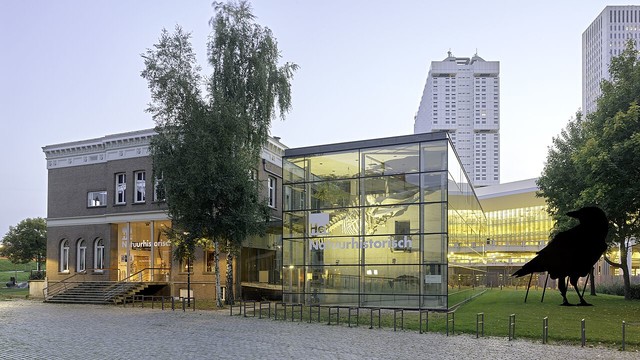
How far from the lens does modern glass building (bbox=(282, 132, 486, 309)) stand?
30141 millimetres

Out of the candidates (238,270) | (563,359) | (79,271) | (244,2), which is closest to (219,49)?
(244,2)

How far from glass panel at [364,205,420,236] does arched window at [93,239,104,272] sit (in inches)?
877

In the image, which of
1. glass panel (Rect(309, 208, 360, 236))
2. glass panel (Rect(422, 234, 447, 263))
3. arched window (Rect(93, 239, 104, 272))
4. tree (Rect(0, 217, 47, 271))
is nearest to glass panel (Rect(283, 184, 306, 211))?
glass panel (Rect(309, 208, 360, 236))

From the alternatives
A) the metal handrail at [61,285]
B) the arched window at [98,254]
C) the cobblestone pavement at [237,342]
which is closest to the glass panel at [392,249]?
the cobblestone pavement at [237,342]

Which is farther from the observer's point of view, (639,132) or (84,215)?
(84,215)

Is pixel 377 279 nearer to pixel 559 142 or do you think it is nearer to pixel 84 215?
pixel 559 142

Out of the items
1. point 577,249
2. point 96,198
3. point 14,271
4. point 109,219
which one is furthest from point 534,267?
point 14,271

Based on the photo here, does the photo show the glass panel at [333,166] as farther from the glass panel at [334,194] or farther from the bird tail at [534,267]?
the bird tail at [534,267]

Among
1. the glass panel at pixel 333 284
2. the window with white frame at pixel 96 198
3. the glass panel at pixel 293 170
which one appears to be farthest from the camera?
the window with white frame at pixel 96 198

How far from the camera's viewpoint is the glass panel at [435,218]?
30.0m

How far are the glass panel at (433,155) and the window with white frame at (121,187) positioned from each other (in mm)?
23170

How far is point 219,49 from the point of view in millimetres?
36938

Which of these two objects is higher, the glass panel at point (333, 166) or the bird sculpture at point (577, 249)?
the glass panel at point (333, 166)

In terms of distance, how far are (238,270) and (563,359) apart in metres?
26.5
